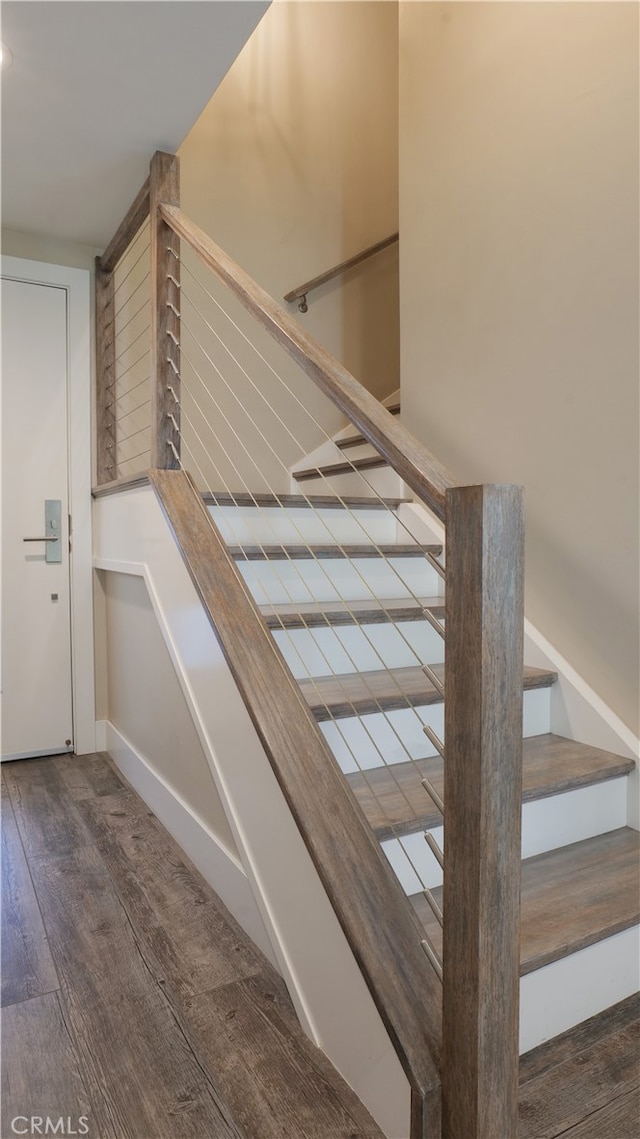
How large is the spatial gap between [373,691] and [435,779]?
0.26 m

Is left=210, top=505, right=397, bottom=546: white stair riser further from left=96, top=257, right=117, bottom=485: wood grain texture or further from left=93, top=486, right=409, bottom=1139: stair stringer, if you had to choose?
left=96, top=257, right=117, bottom=485: wood grain texture

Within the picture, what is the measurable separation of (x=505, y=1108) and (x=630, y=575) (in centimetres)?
125

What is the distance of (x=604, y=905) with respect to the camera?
1.42 m

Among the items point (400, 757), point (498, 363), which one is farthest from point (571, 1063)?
point (498, 363)

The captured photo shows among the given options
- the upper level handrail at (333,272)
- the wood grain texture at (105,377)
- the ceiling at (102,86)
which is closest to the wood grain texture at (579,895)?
the ceiling at (102,86)

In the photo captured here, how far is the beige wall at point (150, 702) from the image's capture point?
1.96 metres

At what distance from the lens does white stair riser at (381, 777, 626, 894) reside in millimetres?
1445

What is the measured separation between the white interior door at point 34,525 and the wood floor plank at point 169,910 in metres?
0.72

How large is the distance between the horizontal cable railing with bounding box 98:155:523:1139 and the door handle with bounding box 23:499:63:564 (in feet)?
3.13

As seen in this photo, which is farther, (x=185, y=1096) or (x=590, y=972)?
(x=590, y=972)

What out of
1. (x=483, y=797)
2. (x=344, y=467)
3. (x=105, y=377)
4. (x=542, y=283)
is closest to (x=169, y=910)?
(x=483, y=797)

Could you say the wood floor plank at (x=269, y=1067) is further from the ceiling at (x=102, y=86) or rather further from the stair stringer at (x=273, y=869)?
the ceiling at (x=102, y=86)

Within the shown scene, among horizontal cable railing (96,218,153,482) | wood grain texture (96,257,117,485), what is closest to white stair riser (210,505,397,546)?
horizontal cable railing (96,218,153,482)

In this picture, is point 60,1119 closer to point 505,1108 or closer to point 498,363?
point 505,1108
